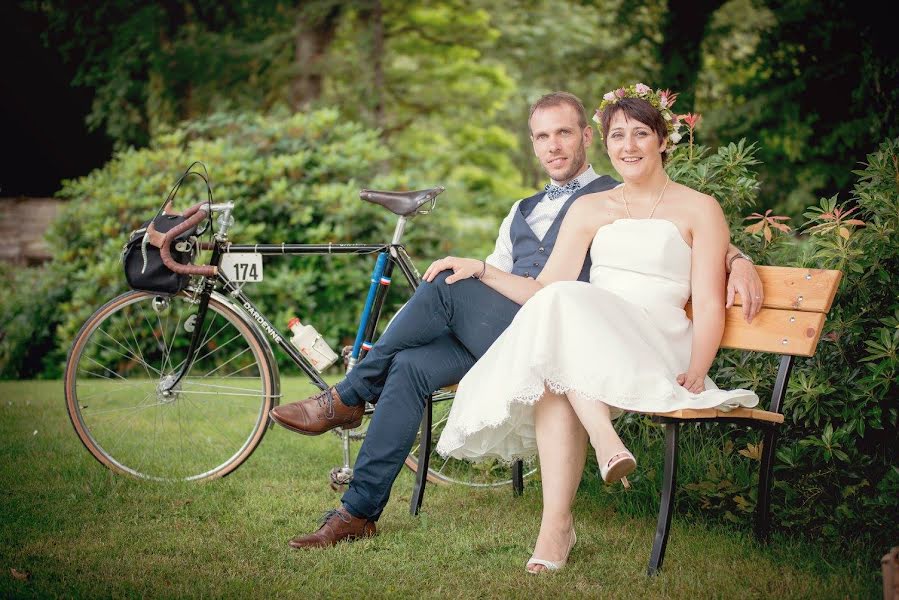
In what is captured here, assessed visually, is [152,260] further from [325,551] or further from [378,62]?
[378,62]

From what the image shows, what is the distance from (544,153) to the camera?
3688 mm

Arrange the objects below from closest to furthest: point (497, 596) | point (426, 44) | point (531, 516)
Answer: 1. point (497, 596)
2. point (531, 516)
3. point (426, 44)

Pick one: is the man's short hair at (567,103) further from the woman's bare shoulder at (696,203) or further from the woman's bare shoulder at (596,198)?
the woman's bare shoulder at (696,203)

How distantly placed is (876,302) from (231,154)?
5.28m

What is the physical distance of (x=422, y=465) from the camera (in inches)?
148

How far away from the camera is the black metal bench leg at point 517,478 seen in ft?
13.1

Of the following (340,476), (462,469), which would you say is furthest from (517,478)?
(340,476)

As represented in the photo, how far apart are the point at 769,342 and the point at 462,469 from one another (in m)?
1.69

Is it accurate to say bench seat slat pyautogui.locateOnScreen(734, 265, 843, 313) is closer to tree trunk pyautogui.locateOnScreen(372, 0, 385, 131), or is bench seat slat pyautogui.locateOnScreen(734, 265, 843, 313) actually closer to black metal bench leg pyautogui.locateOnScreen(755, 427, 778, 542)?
black metal bench leg pyautogui.locateOnScreen(755, 427, 778, 542)

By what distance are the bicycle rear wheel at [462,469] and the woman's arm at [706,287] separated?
125cm

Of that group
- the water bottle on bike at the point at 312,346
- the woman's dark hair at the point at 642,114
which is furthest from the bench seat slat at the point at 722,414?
the water bottle on bike at the point at 312,346

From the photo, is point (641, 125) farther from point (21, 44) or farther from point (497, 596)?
point (21, 44)

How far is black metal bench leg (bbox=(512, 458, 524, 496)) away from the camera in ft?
13.1

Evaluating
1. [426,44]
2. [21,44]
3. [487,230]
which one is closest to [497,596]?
[487,230]
